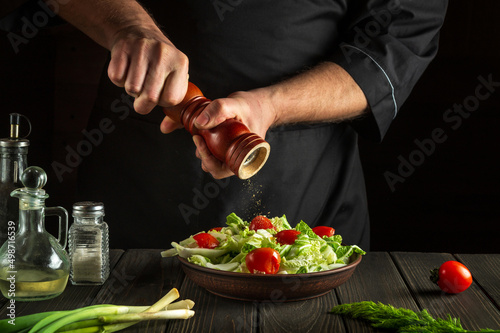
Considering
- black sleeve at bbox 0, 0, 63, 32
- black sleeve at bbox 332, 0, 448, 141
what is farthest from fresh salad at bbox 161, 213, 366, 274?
black sleeve at bbox 0, 0, 63, 32

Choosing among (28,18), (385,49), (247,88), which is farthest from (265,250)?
(28,18)

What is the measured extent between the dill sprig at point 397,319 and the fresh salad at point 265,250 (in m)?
0.11

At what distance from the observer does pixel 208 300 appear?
121cm

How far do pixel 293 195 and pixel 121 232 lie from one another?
59cm

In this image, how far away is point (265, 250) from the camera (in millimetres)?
1165

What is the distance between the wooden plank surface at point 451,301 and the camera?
Result: 1.14m

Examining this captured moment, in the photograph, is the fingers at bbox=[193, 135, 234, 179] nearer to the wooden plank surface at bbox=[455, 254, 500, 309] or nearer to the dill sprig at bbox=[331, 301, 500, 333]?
the dill sprig at bbox=[331, 301, 500, 333]

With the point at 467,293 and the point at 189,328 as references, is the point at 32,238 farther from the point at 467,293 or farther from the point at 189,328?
the point at 467,293

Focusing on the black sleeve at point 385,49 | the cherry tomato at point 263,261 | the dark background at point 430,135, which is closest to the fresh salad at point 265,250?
the cherry tomato at point 263,261

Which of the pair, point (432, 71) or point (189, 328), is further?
point (432, 71)

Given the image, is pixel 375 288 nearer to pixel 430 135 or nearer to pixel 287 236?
pixel 287 236

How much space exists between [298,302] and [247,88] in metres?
0.84

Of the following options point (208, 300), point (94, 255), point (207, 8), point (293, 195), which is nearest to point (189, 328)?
point (208, 300)

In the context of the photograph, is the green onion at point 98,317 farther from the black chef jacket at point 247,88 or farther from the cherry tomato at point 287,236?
the black chef jacket at point 247,88
